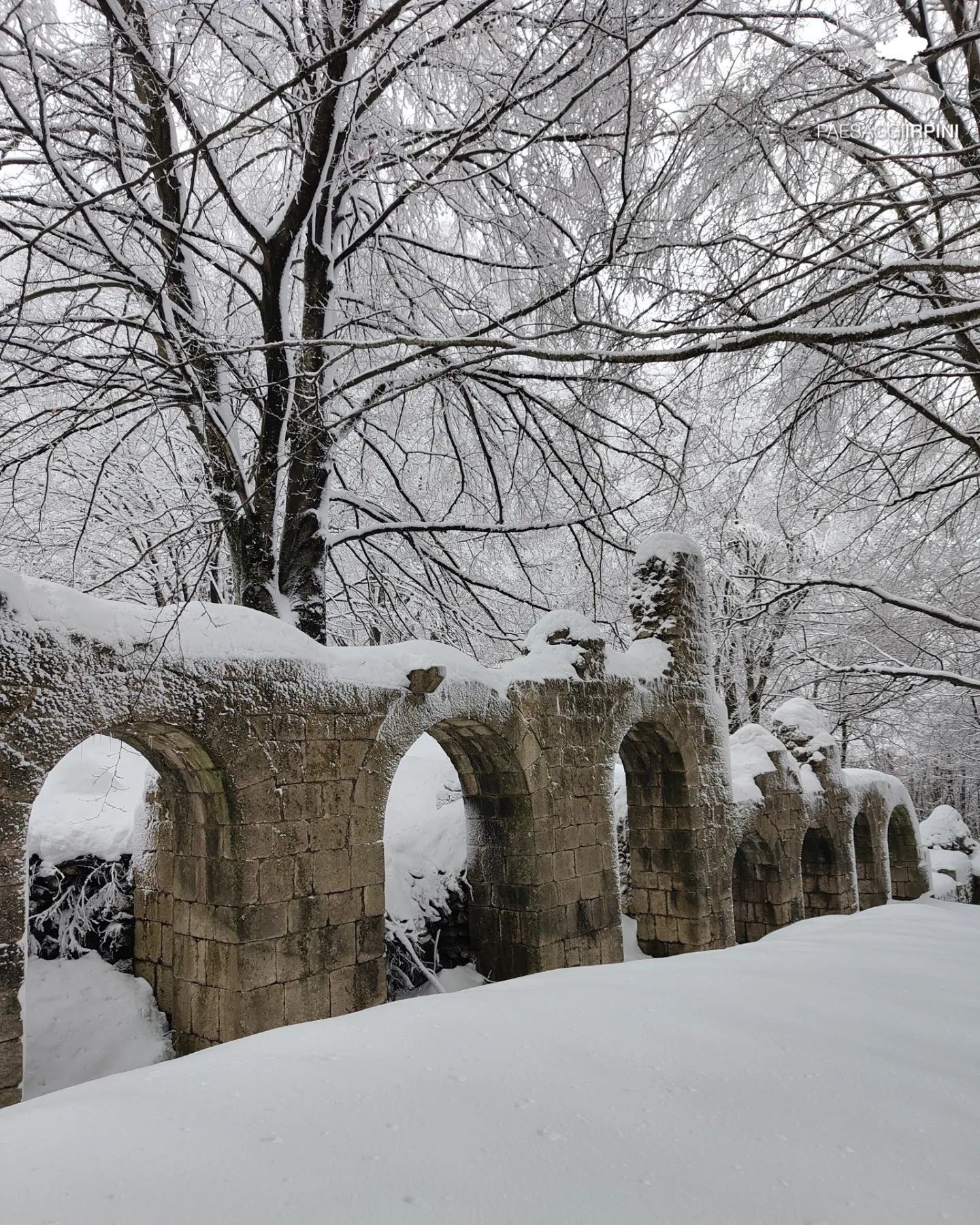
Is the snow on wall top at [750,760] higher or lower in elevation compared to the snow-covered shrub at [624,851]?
higher

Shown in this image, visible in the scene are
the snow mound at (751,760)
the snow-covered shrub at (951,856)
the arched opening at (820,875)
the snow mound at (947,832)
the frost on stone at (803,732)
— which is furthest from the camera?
the snow mound at (947,832)

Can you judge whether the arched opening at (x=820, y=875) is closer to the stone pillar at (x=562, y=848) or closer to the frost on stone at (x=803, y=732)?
the frost on stone at (x=803, y=732)

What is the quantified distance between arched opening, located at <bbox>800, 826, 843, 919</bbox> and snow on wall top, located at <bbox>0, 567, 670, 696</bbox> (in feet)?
24.1

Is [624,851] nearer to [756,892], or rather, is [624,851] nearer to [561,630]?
[756,892]

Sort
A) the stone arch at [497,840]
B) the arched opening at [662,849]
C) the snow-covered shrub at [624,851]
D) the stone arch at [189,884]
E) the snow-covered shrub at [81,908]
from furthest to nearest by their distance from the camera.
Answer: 1. the snow-covered shrub at [624,851]
2. the arched opening at [662,849]
3. the stone arch at [497,840]
4. the snow-covered shrub at [81,908]
5. the stone arch at [189,884]

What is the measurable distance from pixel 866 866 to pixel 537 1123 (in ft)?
47.6

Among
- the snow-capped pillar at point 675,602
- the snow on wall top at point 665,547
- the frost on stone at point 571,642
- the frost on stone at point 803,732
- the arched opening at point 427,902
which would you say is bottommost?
the arched opening at point 427,902

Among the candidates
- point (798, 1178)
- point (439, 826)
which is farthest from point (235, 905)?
point (798, 1178)

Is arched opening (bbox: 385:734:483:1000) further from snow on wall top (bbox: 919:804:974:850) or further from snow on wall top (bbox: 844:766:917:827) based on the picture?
snow on wall top (bbox: 919:804:974:850)

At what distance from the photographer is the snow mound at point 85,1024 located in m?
5.10

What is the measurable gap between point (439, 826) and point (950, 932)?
4.31 meters

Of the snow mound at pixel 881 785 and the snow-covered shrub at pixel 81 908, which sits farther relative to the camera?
the snow mound at pixel 881 785

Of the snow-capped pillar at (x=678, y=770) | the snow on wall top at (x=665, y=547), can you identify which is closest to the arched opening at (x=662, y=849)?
the snow-capped pillar at (x=678, y=770)

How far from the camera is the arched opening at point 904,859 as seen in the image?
16062mm
